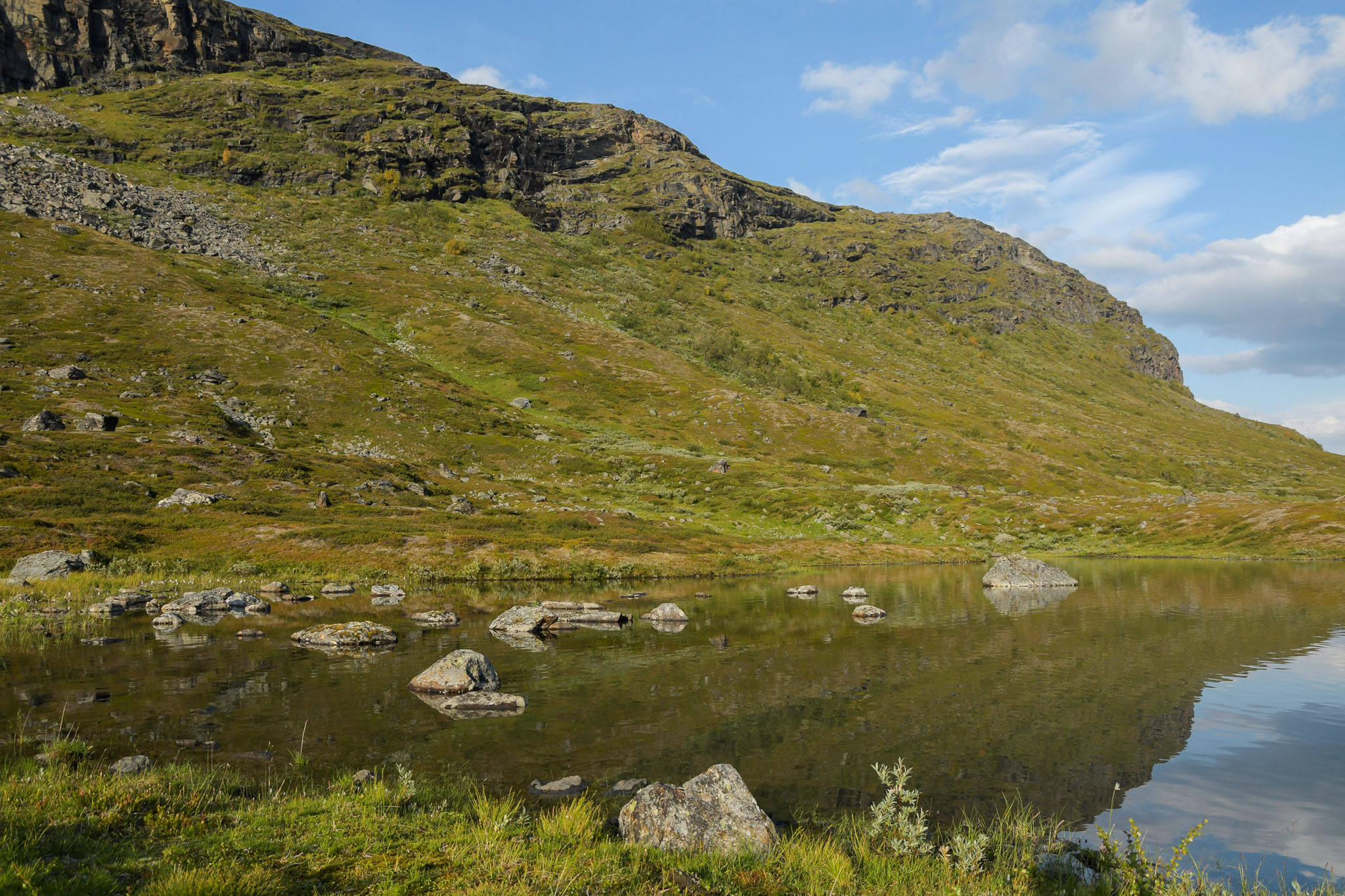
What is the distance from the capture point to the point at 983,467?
133500 millimetres

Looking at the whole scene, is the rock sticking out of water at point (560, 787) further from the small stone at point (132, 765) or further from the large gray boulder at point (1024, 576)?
the large gray boulder at point (1024, 576)

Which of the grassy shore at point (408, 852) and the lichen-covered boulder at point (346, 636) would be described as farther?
the lichen-covered boulder at point (346, 636)

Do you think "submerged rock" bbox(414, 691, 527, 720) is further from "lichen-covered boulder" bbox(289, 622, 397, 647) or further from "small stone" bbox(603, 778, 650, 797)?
Result: "lichen-covered boulder" bbox(289, 622, 397, 647)

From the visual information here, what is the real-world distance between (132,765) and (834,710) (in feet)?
58.4

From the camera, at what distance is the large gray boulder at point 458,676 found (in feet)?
69.5

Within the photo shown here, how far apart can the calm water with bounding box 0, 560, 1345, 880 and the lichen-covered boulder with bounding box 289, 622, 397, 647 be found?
45.0 inches

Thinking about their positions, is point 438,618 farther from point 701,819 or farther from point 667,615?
point 701,819

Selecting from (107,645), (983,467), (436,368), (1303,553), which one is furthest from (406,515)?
(983,467)

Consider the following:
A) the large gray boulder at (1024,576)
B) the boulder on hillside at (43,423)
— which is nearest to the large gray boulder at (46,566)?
the boulder on hillside at (43,423)

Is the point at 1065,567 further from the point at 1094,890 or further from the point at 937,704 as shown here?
the point at 1094,890

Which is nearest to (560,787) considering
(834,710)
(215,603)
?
(834,710)

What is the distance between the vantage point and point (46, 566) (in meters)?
40.9

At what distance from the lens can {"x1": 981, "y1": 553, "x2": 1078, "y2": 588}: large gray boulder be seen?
55.6 meters

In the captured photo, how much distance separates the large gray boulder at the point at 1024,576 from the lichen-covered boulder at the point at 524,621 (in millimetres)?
39829
